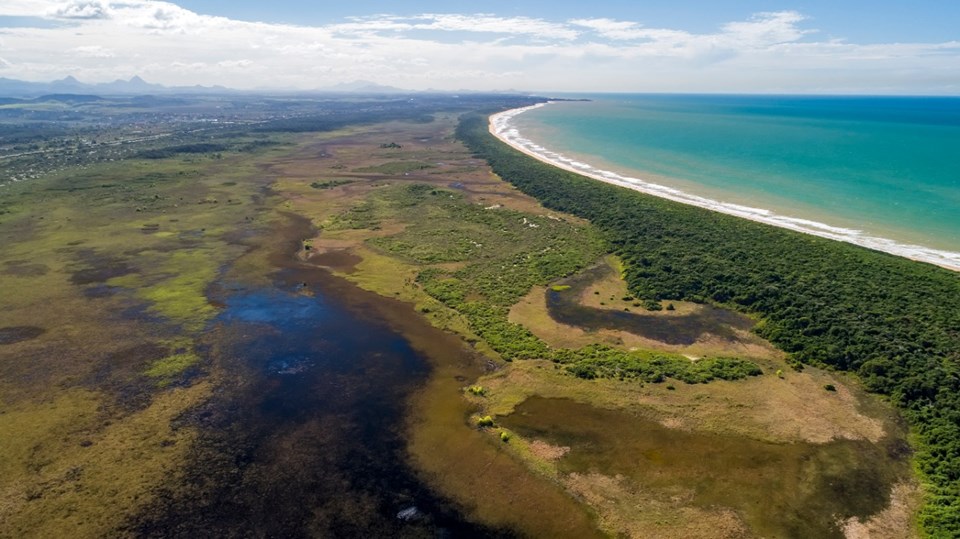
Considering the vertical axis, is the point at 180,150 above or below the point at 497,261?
above

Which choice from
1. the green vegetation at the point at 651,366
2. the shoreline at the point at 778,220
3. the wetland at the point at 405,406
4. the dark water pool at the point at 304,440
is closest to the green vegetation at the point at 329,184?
the wetland at the point at 405,406

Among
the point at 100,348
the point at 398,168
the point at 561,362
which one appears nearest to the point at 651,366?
the point at 561,362

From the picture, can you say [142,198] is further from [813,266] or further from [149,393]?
[813,266]

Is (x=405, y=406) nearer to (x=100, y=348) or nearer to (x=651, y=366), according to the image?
(x=651, y=366)

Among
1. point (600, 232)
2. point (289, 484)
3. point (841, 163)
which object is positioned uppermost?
point (841, 163)

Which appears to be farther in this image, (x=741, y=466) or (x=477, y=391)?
(x=477, y=391)

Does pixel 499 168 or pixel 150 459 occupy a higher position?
pixel 499 168

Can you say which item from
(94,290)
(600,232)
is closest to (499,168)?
(600,232)

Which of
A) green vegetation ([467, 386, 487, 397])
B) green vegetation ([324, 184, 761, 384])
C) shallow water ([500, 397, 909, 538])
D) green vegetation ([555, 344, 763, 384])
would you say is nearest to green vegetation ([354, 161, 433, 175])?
green vegetation ([324, 184, 761, 384])
